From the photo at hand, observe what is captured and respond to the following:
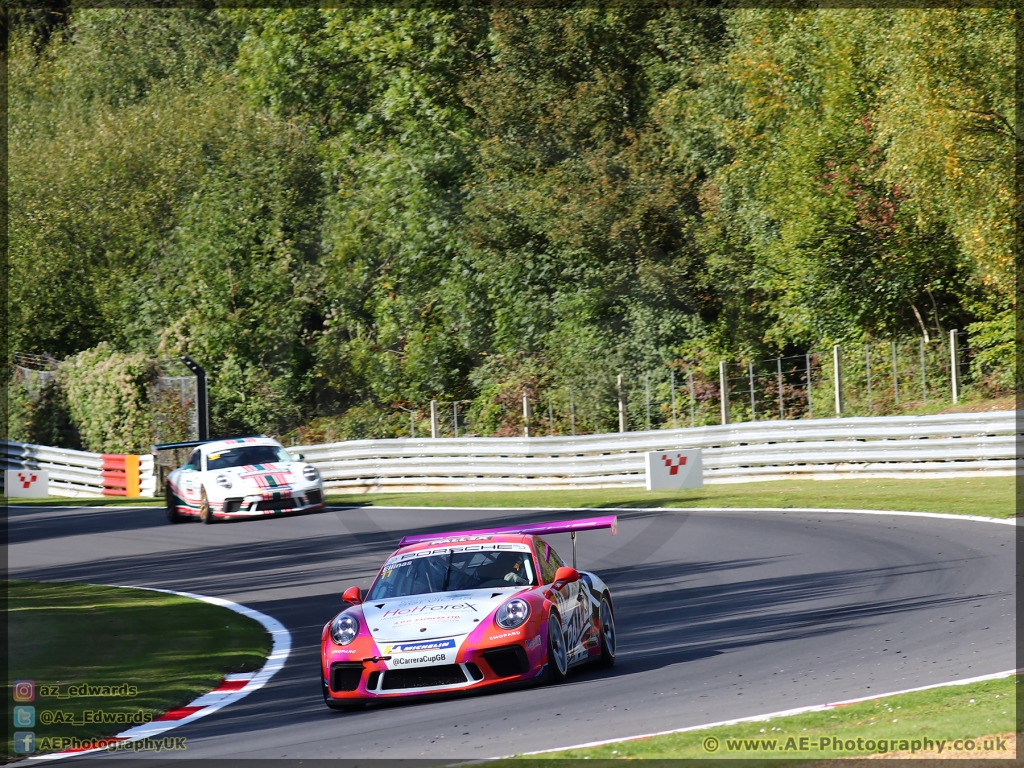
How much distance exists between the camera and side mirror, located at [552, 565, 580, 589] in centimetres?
996

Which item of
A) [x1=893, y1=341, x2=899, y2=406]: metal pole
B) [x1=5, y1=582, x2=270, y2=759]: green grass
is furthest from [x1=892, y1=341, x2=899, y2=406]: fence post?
[x1=5, y1=582, x2=270, y2=759]: green grass

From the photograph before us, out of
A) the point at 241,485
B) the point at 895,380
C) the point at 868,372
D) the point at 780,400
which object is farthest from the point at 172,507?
the point at 895,380

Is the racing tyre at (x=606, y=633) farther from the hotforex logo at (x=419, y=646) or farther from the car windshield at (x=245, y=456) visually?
the car windshield at (x=245, y=456)

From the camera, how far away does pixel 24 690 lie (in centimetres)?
1031

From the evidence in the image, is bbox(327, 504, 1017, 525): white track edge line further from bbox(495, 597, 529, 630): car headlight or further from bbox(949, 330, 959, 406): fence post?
bbox(495, 597, 529, 630): car headlight

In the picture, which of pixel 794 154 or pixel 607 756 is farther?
pixel 794 154

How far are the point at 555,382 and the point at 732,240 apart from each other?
603 centimetres

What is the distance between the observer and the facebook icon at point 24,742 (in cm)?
852

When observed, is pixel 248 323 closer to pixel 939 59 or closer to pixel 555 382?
pixel 555 382

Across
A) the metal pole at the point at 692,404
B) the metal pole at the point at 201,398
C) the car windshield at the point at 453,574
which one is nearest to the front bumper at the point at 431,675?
the car windshield at the point at 453,574

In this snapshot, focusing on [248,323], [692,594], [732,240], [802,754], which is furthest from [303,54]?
[802,754]

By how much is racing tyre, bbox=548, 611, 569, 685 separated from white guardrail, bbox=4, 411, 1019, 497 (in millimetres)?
15304

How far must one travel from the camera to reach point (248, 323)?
42594 millimetres

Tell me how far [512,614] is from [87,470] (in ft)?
88.1
